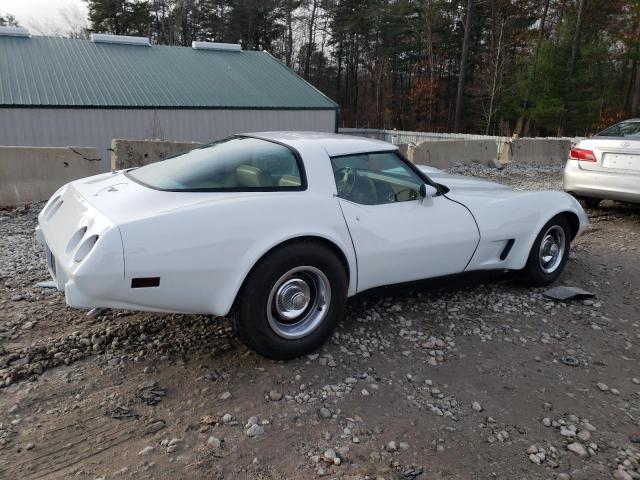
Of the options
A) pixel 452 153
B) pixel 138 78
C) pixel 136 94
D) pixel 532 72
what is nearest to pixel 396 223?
pixel 452 153

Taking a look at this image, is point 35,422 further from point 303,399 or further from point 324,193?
point 324,193

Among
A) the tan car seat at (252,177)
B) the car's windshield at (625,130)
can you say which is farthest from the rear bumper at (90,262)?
the car's windshield at (625,130)

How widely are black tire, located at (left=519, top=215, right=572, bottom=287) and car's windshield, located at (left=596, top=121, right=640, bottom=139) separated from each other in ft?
10.3

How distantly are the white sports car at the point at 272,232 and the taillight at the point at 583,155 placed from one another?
3.64 metres

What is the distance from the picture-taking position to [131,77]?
62.5ft

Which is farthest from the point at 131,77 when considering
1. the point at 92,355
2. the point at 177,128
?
the point at 92,355

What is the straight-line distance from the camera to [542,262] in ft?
15.1

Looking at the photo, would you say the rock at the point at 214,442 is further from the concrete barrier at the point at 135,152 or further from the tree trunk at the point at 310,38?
the tree trunk at the point at 310,38

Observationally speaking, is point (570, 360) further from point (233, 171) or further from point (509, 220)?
point (233, 171)

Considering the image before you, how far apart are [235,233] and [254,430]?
3.39 feet

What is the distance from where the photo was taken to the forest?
31578mm

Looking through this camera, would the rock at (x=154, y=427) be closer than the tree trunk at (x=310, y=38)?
Yes

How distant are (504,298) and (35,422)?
3.51 meters

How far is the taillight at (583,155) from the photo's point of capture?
7.15 metres
